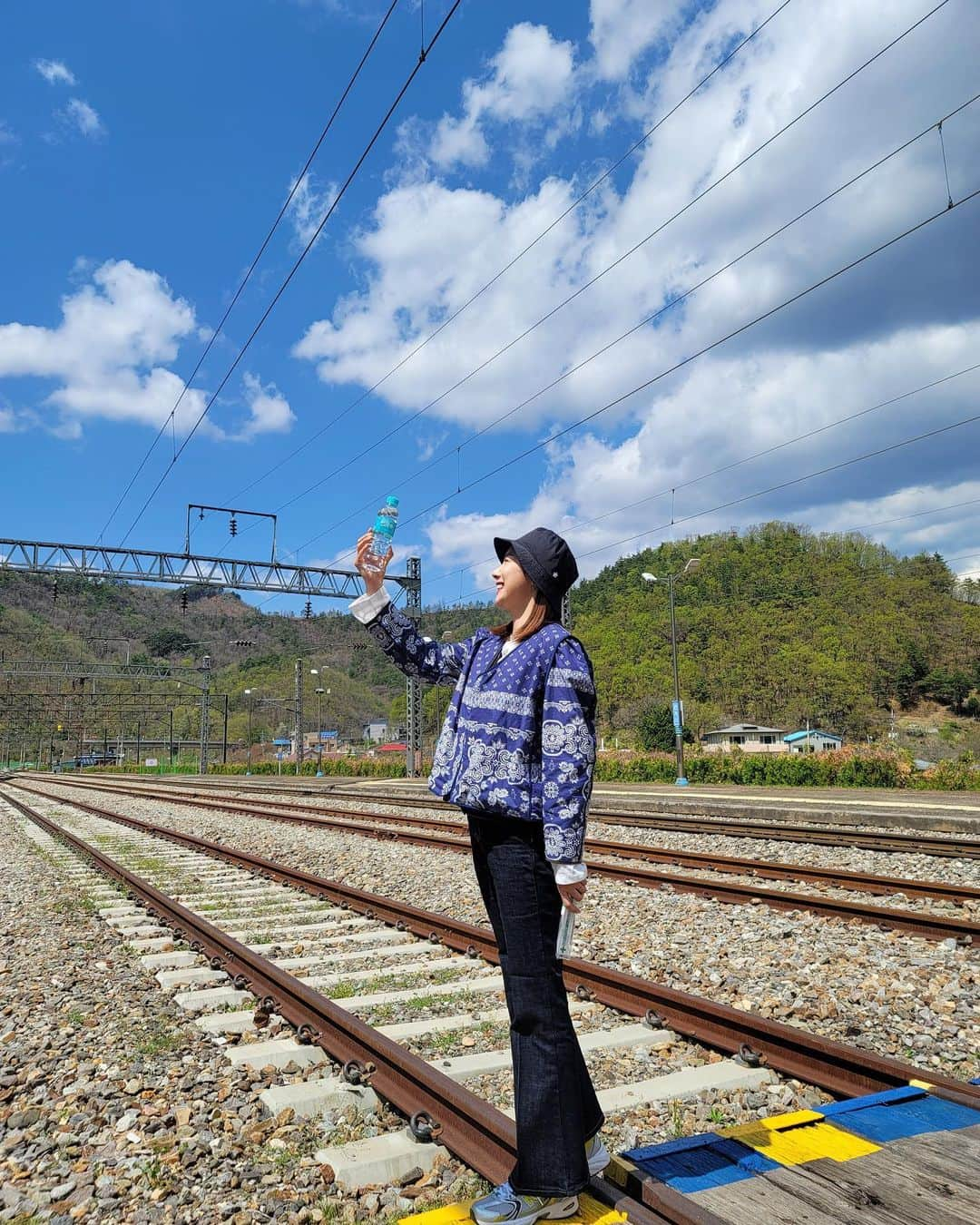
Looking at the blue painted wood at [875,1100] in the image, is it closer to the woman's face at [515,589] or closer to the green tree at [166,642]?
the woman's face at [515,589]

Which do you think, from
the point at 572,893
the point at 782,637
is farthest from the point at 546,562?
the point at 782,637

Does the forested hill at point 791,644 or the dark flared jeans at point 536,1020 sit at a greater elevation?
the forested hill at point 791,644

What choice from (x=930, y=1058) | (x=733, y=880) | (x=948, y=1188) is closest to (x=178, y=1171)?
(x=948, y=1188)

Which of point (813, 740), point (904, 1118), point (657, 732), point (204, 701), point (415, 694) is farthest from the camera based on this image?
point (813, 740)

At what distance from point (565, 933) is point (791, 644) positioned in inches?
2968

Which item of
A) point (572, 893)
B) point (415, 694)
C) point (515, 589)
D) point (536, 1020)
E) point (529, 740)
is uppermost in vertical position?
point (415, 694)

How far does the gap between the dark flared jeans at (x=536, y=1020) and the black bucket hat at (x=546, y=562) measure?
0.66m

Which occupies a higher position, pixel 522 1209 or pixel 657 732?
pixel 657 732

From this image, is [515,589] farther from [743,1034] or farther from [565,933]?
[743,1034]

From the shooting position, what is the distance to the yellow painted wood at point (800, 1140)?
8.50ft

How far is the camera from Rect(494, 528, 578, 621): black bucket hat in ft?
8.70

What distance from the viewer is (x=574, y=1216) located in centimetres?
239

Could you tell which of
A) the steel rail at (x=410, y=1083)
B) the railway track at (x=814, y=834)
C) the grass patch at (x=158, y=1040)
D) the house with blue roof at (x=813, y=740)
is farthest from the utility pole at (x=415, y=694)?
the house with blue roof at (x=813, y=740)

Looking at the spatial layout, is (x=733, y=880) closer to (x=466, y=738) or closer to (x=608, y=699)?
(x=466, y=738)
